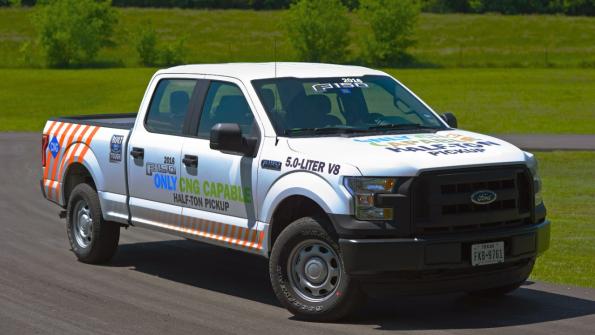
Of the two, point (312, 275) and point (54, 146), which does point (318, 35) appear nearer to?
point (54, 146)

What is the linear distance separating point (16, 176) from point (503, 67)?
61743mm

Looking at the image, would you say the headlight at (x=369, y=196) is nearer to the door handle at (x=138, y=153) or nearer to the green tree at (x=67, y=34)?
the door handle at (x=138, y=153)

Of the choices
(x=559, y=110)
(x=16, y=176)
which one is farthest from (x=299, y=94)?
(x=559, y=110)

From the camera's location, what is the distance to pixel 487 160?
870 centimetres

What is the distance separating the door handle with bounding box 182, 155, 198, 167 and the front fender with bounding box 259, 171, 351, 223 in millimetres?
954

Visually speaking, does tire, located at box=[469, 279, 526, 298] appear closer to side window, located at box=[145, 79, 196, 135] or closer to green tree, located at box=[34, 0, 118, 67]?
side window, located at box=[145, 79, 196, 135]

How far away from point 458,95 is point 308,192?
154ft

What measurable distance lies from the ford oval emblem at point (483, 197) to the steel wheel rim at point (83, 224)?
4.53 meters

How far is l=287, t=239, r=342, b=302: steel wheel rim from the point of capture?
28.7 feet

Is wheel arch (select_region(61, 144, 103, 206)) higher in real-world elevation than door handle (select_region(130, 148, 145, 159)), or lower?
lower

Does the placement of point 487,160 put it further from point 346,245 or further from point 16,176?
point 16,176

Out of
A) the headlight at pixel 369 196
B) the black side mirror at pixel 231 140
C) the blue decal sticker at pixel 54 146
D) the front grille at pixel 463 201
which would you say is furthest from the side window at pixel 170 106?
the front grille at pixel 463 201

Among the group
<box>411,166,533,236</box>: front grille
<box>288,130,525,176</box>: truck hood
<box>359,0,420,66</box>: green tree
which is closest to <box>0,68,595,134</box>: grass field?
<box>359,0,420,66</box>: green tree

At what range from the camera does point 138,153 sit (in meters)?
10.7
